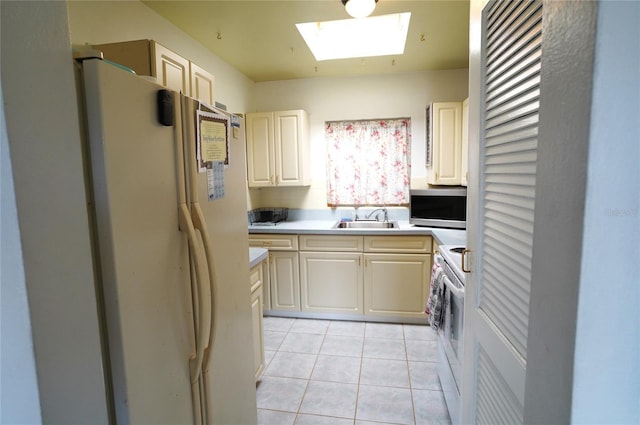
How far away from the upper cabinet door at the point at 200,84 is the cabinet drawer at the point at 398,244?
1838 mm

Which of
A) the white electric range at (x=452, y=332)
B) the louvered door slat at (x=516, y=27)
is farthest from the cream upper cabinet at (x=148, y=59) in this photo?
the white electric range at (x=452, y=332)

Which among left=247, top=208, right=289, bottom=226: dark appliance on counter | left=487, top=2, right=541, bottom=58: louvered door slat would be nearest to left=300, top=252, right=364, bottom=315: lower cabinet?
left=247, top=208, right=289, bottom=226: dark appliance on counter

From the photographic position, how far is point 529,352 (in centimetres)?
64

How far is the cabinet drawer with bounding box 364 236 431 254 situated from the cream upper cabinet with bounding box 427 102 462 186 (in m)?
0.67

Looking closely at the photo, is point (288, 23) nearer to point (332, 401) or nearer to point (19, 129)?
point (19, 129)

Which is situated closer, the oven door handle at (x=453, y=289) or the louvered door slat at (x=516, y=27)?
the louvered door slat at (x=516, y=27)

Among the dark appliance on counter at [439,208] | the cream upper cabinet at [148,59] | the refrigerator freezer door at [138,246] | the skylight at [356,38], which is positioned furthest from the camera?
the dark appliance on counter at [439,208]

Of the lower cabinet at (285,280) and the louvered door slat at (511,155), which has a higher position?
the louvered door slat at (511,155)

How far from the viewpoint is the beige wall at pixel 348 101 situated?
330cm

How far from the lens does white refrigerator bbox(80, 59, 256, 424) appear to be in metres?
0.73

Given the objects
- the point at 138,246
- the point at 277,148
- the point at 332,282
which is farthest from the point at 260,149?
the point at 138,246

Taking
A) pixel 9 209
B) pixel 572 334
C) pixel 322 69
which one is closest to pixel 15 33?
pixel 9 209

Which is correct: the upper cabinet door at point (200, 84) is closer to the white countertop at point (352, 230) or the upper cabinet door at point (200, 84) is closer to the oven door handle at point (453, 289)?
the oven door handle at point (453, 289)

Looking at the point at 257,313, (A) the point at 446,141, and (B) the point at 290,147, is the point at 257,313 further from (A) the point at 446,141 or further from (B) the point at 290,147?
(A) the point at 446,141
